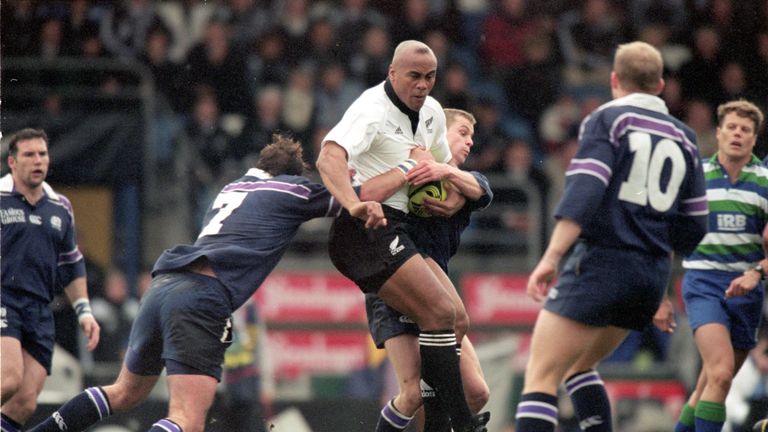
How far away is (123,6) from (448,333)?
8530mm

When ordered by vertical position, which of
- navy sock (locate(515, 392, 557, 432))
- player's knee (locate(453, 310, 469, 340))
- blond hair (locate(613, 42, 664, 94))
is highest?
blond hair (locate(613, 42, 664, 94))

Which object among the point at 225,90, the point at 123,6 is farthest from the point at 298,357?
the point at 123,6

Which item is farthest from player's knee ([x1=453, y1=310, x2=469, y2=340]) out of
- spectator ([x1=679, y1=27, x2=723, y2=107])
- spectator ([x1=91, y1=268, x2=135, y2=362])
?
spectator ([x1=679, y1=27, x2=723, y2=107])

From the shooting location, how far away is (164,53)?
14703mm

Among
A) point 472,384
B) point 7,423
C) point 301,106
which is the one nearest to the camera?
point 472,384

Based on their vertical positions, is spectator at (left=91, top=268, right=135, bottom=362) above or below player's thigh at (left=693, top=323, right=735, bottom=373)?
below

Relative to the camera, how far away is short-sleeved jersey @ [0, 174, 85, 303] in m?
9.27

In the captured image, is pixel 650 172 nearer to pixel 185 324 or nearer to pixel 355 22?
pixel 185 324

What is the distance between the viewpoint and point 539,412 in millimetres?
7160

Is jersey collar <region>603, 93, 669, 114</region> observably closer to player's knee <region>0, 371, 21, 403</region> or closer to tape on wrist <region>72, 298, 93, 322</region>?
tape on wrist <region>72, 298, 93, 322</region>

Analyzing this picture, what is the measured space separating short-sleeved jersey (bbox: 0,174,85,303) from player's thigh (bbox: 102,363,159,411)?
142 centimetres

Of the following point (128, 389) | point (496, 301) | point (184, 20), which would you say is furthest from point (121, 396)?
point (184, 20)

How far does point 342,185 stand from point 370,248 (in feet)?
1.52

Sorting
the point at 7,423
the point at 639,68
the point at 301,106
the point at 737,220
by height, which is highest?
the point at 639,68
